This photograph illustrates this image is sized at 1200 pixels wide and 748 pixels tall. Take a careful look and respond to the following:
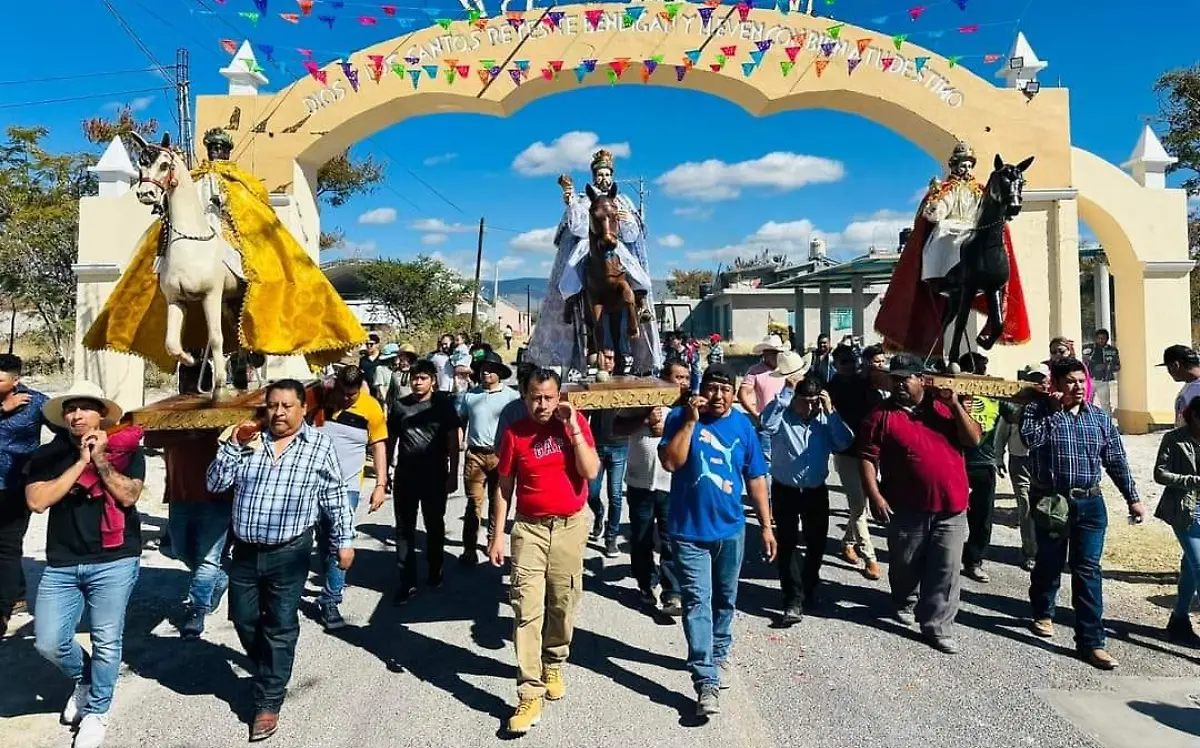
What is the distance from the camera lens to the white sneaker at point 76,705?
3.68 m

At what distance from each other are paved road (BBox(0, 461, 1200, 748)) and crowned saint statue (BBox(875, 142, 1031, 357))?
2.04 metres

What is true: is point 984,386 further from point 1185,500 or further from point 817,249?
point 817,249

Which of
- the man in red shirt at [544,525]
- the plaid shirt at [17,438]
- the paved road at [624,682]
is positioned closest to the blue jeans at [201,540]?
the paved road at [624,682]

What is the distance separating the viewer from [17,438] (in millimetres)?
4316

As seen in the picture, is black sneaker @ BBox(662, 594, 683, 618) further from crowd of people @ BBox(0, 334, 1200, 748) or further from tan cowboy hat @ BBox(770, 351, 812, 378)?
tan cowboy hat @ BBox(770, 351, 812, 378)

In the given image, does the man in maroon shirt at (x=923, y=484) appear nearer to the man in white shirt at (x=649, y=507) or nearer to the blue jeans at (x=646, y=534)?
the man in white shirt at (x=649, y=507)

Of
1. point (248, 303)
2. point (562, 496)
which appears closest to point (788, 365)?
point (562, 496)

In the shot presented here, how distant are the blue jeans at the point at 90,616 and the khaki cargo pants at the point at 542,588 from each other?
77.7 inches

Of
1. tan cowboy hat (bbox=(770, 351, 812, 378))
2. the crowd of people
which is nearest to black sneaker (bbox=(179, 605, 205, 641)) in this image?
the crowd of people

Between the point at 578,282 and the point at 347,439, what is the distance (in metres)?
2.02

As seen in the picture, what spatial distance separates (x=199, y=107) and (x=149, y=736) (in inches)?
355

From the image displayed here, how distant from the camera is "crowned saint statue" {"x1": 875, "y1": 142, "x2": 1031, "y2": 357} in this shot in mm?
5195

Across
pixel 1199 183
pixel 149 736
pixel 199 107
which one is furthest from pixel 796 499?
pixel 1199 183

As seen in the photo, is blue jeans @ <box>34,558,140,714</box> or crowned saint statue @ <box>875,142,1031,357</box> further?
crowned saint statue @ <box>875,142,1031,357</box>
